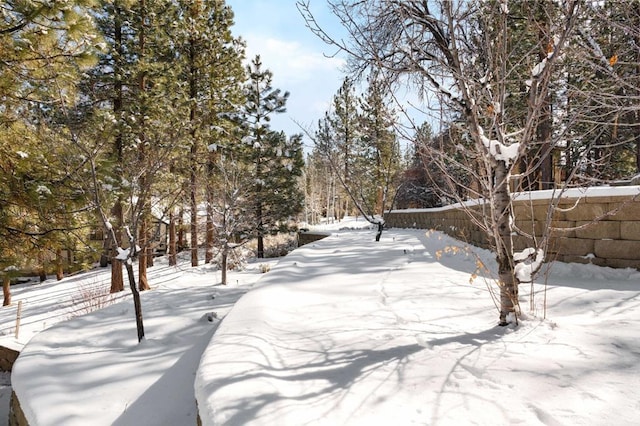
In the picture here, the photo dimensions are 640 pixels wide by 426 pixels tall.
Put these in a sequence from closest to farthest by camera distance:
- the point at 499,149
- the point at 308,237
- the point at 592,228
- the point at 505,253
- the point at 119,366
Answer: the point at 499,149, the point at 505,253, the point at 119,366, the point at 592,228, the point at 308,237

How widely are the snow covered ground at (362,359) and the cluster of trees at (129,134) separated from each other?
1.23m

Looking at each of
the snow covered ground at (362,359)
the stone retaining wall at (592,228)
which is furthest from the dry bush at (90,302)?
the stone retaining wall at (592,228)

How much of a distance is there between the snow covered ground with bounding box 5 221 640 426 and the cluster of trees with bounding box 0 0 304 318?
1.23m

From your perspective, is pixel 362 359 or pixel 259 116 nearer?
pixel 362 359

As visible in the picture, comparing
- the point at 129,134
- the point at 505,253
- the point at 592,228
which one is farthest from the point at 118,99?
the point at 592,228

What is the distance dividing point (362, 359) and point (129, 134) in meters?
10.6

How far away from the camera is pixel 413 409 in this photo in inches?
64.6

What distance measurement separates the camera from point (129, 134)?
33.5ft

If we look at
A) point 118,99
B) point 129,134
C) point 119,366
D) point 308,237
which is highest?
point 118,99

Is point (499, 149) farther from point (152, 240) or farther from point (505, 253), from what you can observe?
point (152, 240)

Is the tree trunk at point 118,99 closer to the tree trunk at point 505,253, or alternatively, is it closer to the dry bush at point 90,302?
the dry bush at point 90,302

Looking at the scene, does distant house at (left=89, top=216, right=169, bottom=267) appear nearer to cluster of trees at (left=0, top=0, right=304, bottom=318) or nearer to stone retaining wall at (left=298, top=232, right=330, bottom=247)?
cluster of trees at (left=0, top=0, right=304, bottom=318)

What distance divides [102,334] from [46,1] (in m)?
4.70

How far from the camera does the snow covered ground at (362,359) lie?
1.66 meters
